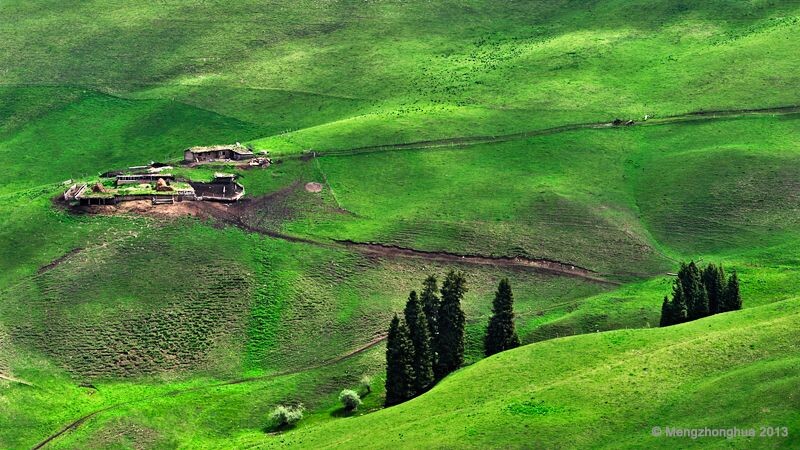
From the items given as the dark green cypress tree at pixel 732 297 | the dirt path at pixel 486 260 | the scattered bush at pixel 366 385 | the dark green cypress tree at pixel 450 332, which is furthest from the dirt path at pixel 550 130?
the dark green cypress tree at pixel 732 297

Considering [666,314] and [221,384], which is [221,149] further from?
[666,314]

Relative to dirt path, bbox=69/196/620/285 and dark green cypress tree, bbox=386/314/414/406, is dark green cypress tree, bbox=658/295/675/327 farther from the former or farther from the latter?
dark green cypress tree, bbox=386/314/414/406

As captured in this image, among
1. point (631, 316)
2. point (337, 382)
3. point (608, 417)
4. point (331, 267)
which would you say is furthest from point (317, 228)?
point (608, 417)

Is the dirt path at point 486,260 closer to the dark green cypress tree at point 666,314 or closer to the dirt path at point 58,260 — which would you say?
the dark green cypress tree at point 666,314

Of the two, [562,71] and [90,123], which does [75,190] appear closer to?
[90,123]

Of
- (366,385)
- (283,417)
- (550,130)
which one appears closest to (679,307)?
(366,385)

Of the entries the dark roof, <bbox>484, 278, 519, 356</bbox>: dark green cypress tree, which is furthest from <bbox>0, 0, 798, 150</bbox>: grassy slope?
<bbox>484, 278, 519, 356</bbox>: dark green cypress tree
